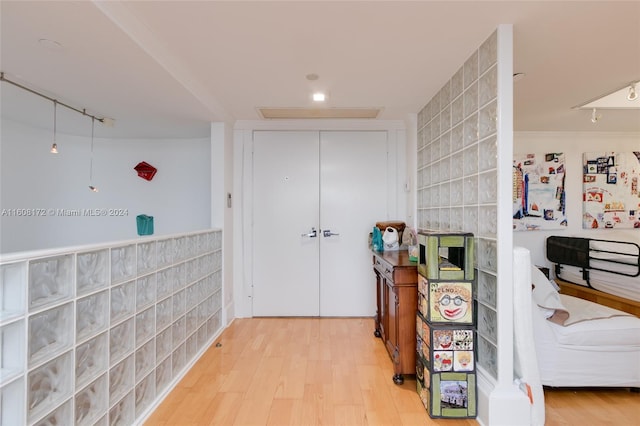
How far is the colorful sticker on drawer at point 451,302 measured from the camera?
1791mm

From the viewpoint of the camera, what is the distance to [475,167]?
1.90m

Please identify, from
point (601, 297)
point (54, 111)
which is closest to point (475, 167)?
point (601, 297)

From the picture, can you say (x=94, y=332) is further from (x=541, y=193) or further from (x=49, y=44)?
(x=541, y=193)

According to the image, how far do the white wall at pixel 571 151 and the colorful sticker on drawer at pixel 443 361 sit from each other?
269cm

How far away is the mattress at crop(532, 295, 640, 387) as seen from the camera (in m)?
1.97

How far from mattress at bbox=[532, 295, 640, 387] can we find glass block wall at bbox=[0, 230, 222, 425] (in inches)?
98.8

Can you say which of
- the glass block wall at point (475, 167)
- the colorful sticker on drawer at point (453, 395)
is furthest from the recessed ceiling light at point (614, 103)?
the colorful sticker on drawer at point (453, 395)

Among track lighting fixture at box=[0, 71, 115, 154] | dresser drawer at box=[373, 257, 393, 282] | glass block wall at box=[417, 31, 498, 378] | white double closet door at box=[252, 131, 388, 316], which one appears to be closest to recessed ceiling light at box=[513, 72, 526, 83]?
glass block wall at box=[417, 31, 498, 378]

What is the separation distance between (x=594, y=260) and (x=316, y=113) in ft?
11.3

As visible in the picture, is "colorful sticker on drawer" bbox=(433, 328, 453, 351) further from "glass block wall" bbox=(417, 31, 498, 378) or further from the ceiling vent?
the ceiling vent

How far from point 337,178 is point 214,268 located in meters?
1.65

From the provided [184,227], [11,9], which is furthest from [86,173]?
[11,9]

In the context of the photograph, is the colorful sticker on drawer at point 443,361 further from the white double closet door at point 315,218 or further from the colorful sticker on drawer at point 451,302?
the white double closet door at point 315,218

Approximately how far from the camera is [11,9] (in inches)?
53.7
